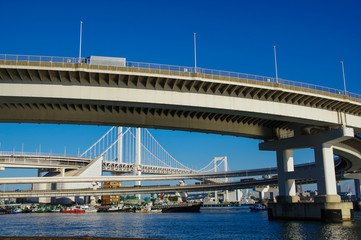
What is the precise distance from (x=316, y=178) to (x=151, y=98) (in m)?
27.2

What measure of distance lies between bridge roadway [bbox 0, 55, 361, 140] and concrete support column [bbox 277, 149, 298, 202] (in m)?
10.3

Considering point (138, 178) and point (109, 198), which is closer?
point (138, 178)

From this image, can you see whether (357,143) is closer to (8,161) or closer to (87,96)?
(87,96)

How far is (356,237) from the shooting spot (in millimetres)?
32812

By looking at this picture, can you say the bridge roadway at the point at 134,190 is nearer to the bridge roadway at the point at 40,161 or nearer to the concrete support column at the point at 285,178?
the bridge roadway at the point at 40,161

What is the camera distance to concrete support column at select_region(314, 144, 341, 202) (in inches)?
1876

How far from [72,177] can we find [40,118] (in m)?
107

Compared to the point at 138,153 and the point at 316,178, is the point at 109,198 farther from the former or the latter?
the point at 316,178

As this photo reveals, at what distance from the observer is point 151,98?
115 ft

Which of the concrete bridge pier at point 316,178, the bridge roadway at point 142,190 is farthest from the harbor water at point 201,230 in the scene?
the bridge roadway at point 142,190

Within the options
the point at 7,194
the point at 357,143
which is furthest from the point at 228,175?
the point at 357,143

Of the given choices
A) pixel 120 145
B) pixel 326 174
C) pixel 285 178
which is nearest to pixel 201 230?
pixel 285 178

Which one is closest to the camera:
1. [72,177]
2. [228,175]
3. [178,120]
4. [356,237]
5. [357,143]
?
[356,237]

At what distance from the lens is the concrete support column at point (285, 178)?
54969 millimetres
